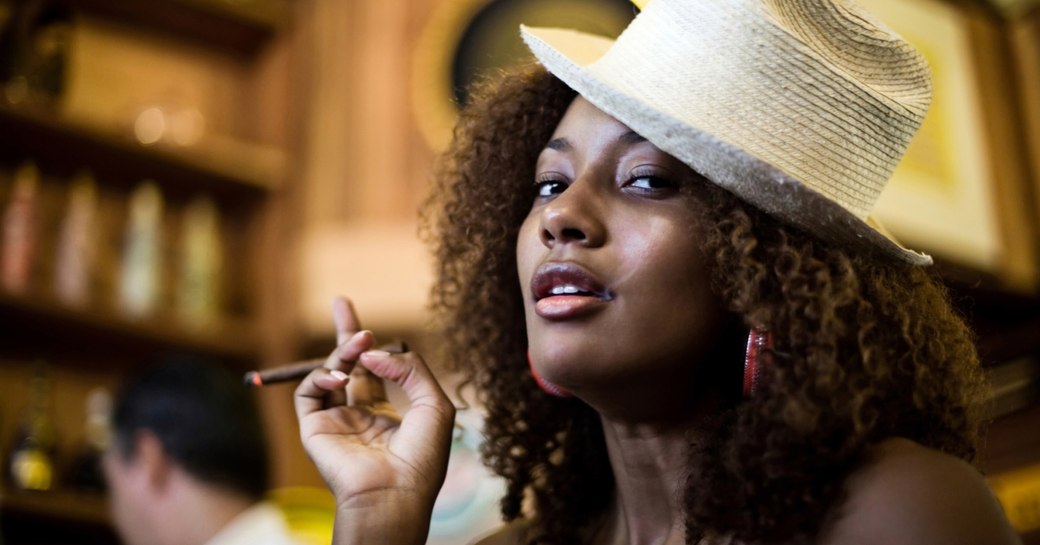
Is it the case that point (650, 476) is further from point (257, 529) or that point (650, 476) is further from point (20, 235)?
point (20, 235)

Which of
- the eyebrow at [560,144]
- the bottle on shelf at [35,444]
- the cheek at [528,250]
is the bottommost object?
the bottle on shelf at [35,444]

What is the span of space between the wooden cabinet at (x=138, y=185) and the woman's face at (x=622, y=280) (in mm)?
1873

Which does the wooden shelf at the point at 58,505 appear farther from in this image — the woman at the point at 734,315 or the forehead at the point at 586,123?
the forehead at the point at 586,123

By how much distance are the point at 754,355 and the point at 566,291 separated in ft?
0.56

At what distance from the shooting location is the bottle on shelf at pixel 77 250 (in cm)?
279

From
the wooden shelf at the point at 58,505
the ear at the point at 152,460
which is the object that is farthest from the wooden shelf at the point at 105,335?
the ear at the point at 152,460

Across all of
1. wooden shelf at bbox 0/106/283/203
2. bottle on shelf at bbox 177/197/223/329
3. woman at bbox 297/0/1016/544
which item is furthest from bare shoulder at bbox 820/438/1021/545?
wooden shelf at bbox 0/106/283/203

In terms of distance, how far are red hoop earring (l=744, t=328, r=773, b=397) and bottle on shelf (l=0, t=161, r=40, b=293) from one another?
2.04 metres

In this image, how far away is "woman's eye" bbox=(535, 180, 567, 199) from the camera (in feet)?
3.93

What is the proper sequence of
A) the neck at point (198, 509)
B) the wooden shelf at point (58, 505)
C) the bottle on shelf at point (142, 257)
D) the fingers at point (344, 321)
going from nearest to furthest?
the fingers at point (344, 321), the neck at point (198, 509), the wooden shelf at point (58, 505), the bottle on shelf at point (142, 257)

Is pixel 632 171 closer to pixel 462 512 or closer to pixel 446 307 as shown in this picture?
pixel 446 307

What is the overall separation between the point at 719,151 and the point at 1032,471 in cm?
190

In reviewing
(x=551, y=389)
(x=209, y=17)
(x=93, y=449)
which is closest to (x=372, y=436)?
(x=551, y=389)

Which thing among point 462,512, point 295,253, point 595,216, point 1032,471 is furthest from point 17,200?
point 1032,471
